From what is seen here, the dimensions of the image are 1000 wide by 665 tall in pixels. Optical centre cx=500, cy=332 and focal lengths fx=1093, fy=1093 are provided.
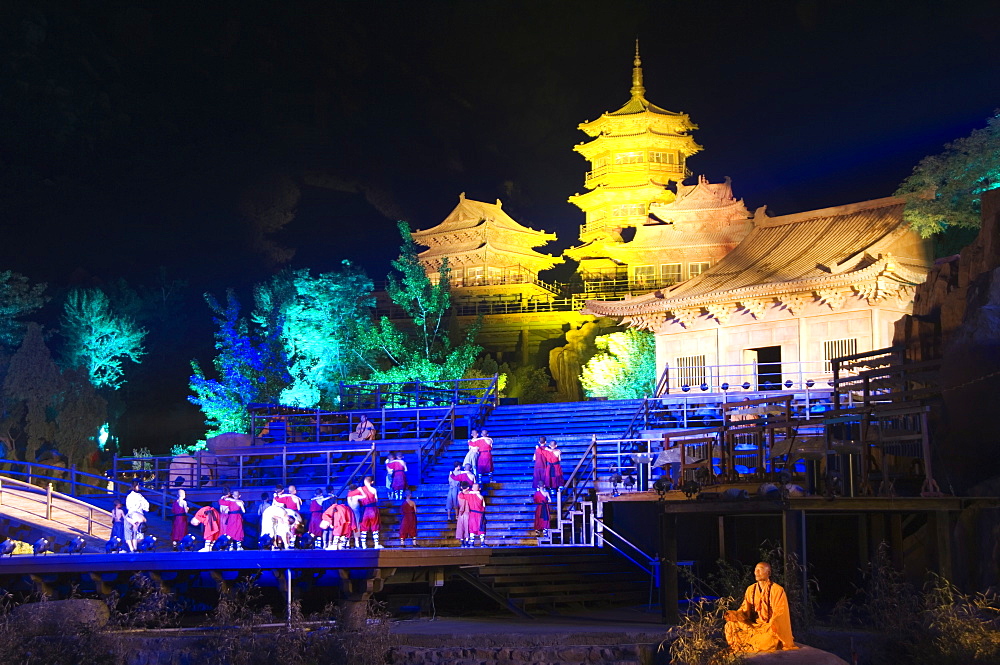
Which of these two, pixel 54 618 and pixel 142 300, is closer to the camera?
pixel 54 618

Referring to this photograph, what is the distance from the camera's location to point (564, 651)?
12773 mm

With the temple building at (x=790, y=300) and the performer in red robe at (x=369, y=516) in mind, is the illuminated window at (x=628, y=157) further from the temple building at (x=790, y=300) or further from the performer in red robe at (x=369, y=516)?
the performer in red robe at (x=369, y=516)

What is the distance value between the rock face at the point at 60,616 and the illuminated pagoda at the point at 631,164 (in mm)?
43549

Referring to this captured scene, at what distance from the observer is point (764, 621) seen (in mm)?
10727

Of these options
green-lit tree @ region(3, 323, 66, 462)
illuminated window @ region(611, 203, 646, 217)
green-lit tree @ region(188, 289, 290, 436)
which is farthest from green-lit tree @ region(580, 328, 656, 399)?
green-lit tree @ region(3, 323, 66, 462)

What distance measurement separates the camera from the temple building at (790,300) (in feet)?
97.6

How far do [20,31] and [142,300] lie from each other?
565 inches

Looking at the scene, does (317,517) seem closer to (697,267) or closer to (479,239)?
(697,267)

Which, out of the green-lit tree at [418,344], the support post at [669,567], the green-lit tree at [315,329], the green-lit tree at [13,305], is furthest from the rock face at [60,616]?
the green-lit tree at [13,305]

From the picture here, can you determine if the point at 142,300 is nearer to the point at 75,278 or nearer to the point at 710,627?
the point at 75,278

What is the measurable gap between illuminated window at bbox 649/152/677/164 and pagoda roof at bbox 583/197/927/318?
2251 centimetres

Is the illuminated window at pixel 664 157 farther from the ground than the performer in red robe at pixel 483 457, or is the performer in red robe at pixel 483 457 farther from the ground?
the illuminated window at pixel 664 157

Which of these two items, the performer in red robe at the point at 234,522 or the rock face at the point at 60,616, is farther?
the performer in red robe at the point at 234,522

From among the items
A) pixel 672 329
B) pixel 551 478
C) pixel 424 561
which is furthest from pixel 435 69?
pixel 424 561
